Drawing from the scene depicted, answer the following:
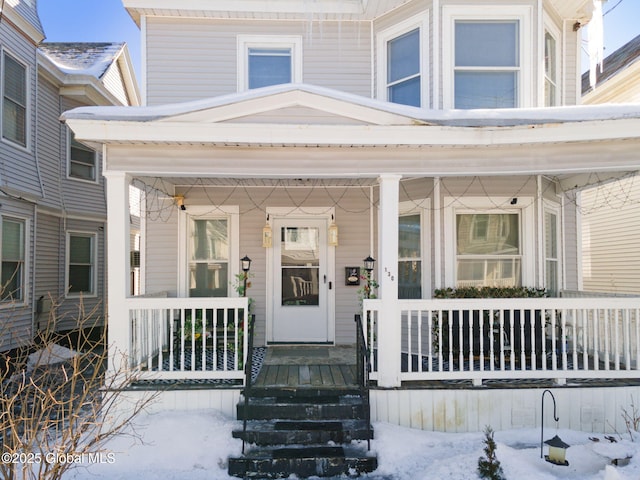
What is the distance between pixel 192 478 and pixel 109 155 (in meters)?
3.25

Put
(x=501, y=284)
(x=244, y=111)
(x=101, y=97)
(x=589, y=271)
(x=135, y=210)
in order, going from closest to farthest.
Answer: (x=244, y=111), (x=501, y=284), (x=101, y=97), (x=135, y=210), (x=589, y=271)

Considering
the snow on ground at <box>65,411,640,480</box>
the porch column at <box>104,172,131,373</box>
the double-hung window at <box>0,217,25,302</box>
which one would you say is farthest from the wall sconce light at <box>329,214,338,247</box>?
the double-hung window at <box>0,217,25,302</box>

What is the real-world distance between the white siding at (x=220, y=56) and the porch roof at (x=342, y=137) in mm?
2392

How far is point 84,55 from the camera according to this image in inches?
422

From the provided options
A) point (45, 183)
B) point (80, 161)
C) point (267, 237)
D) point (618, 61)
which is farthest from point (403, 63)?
point (618, 61)

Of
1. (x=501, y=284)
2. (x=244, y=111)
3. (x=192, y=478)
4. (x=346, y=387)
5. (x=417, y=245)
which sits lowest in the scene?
(x=192, y=478)

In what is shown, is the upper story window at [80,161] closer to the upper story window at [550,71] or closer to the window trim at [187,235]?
the window trim at [187,235]

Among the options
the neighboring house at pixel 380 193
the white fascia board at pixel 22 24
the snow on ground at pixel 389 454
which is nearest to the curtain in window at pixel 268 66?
the neighboring house at pixel 380 193

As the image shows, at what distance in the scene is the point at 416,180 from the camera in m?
6.30

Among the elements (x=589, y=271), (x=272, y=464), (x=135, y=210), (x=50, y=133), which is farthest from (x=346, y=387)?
(x=589, y=271)

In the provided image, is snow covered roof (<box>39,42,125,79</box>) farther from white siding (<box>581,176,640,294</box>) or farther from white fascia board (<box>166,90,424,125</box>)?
white siding (<box>581,176,640,294</box>)

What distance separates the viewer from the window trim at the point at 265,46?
684 centimetres

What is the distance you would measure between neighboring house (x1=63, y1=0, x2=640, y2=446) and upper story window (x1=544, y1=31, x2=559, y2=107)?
0.09 feet

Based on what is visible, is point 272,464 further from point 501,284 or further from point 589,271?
point 589,271
